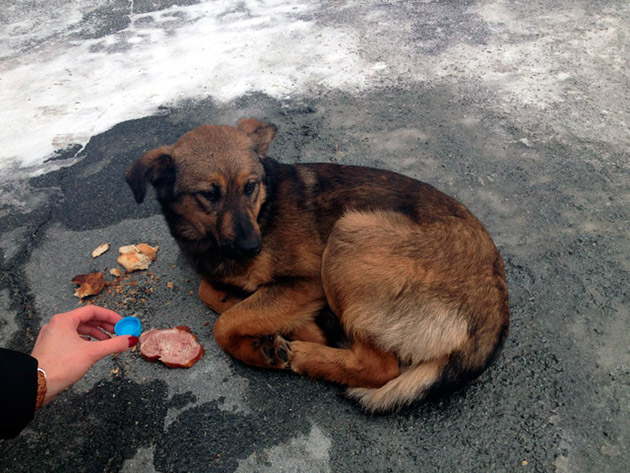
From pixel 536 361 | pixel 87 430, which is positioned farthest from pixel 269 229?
pixel 536 361

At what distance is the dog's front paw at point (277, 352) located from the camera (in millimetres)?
3047

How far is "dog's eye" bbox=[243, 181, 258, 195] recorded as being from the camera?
10.8ft

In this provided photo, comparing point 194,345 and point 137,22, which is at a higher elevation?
point 137,22

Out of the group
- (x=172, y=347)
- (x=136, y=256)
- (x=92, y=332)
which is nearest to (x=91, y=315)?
(x=92, y=332)

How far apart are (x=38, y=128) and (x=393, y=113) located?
4162 millimetres

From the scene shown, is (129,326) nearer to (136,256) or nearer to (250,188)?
(136,256)

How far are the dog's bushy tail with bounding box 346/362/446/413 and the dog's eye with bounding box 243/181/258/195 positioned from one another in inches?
59.6

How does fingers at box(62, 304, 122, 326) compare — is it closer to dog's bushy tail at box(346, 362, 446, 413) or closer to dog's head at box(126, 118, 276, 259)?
dog's head at box(126, 118, 276, 259)

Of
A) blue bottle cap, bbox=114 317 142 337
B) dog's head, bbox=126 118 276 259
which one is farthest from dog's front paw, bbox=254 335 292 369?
blue bottle cap, bbox=114 317 142 337

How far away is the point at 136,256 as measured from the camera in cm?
395

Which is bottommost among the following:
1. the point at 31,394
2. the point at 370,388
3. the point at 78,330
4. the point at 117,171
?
the point at 370,388

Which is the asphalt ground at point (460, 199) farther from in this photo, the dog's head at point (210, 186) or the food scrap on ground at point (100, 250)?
the dog's head at point (210, 186)

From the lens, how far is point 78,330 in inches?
102

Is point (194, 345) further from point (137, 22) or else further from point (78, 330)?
point (137, 22)
